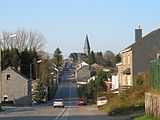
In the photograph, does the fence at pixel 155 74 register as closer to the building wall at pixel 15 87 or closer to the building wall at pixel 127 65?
the building wall at pixel 127 65

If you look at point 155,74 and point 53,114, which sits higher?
point 155,74

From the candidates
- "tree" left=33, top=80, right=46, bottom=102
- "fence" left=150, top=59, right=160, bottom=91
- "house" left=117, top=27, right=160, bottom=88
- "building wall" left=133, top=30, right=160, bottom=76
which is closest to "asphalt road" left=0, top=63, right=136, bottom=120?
"fence" left=150, top=59, right=160, bottom=91

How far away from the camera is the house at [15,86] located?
9188cm

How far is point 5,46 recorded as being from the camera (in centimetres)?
13112

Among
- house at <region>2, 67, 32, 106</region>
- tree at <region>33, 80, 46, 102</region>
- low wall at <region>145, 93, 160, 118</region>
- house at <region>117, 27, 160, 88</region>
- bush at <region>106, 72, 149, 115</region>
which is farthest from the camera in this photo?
tree at <region>33, 80, 46, 102</region>

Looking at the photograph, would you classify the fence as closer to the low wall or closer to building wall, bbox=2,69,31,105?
the low wall

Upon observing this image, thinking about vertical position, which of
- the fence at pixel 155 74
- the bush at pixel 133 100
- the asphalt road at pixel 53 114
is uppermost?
the fence at pixel 155 74

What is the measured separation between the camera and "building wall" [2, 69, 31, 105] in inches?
3617

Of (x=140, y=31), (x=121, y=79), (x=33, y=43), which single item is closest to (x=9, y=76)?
(x=121, y=79)

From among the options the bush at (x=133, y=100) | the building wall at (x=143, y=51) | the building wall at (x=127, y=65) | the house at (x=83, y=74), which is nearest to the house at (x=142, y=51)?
the building wall at (x=143, y=51)

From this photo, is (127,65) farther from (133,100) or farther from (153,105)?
(153,105)

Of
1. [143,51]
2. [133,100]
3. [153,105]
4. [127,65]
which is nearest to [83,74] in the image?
[127,65]

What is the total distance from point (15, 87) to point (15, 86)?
7.8 inches

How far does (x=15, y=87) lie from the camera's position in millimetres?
92250
